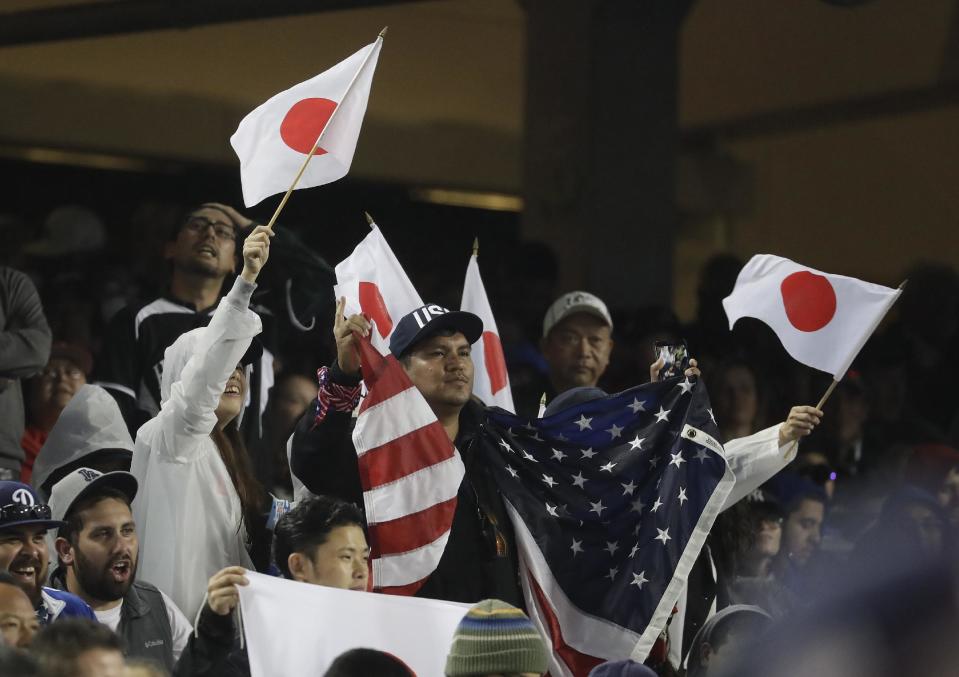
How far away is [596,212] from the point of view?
1136 cm

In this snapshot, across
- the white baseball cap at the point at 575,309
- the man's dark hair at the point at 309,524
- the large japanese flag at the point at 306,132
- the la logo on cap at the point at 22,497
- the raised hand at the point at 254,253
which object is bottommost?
the man's dark hair at the point at 309,524

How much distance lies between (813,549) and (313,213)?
699cm

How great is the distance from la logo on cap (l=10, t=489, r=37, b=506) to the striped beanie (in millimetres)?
1449

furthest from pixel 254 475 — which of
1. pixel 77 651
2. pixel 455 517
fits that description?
pixel 77 651

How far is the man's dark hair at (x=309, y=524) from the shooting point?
4637 mm

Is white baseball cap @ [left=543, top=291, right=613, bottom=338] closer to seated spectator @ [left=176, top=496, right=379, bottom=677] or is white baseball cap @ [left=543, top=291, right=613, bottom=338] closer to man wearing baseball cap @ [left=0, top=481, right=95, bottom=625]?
seated spectator @ [left=176, top=496, right=379, bottom=677]

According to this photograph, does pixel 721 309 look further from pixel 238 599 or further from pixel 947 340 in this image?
pixel 238 599

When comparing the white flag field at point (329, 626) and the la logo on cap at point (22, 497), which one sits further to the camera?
the la logo on cap at point (22, 497)

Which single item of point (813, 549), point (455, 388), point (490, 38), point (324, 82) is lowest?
point (813, 549)

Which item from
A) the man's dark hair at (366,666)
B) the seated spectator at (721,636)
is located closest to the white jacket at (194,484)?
the seated spectator at (721,636)

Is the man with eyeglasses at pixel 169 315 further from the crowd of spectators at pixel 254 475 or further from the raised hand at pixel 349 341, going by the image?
the raised hand at pixel 349 341

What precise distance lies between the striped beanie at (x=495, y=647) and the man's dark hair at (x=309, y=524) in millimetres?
959

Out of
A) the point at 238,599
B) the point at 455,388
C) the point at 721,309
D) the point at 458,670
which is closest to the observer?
the point at 458,670

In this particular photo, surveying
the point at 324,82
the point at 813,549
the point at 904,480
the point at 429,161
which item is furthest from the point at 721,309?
the point at 429,161
